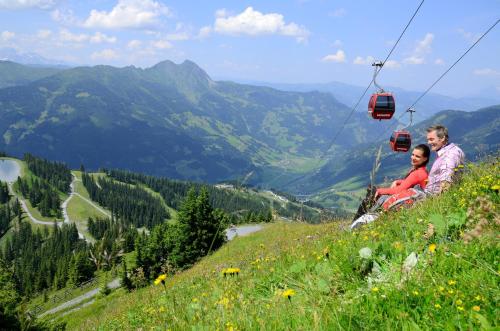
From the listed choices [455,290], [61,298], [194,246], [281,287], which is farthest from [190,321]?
[61,298]

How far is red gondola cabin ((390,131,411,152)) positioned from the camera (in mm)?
22219

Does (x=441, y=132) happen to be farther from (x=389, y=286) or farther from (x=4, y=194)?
(x=4, y=194)

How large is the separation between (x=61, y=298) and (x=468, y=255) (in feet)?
322

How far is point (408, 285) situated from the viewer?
3.07 metres

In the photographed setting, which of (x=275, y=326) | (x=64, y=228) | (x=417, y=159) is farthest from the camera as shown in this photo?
(x=64, y=228)

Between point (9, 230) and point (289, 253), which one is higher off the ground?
point (289, 253)

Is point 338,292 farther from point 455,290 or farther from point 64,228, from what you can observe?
point 64,228

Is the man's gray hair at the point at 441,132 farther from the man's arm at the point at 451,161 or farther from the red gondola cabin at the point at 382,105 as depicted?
the red gondola cabin at the point at 382,105

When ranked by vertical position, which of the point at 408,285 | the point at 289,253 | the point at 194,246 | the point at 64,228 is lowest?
the point at 64,228

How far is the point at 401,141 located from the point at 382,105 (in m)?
2.39

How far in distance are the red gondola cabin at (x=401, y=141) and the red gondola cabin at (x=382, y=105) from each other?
124 centimetres

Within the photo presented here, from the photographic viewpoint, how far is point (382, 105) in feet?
71.7

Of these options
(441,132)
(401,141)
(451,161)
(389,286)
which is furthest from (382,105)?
(389,286)

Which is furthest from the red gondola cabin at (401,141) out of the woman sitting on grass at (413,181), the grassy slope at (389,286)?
the grassy slope at (389,286)
